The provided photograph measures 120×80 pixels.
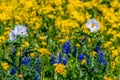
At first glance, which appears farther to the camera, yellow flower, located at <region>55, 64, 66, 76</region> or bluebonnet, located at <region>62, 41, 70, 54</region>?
bluebonnet, located at <region>62, 41, 70, 54</region>

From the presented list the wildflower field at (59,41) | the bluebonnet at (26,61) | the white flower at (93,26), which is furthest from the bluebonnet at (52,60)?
the white flower at (93,26)

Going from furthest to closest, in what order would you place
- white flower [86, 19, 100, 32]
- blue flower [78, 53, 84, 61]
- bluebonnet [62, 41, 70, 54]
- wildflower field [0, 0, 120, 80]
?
white flower [86, 19, 100, 32]
bluebonnet [62, 41, 70, 54]
blue flower [78, 53, 84, 61]
wildflower field [0, 0, 120, 80]

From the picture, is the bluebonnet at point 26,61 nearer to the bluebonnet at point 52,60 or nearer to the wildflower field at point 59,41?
the wildflower field at point 59,41

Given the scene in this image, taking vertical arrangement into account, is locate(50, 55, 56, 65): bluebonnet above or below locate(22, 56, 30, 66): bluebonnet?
below

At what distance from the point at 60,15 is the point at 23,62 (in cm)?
219

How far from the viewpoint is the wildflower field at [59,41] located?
470 centimetres

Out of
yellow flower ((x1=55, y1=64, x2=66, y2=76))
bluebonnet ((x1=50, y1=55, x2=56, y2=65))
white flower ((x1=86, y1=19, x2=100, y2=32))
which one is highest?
white flower ((x1=86, y1=19, x2=100, y2=32))

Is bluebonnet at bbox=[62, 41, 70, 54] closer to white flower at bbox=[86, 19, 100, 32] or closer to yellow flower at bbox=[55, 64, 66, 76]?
white flower at bbox=[86, 19, 100, 32]

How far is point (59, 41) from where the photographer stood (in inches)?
223

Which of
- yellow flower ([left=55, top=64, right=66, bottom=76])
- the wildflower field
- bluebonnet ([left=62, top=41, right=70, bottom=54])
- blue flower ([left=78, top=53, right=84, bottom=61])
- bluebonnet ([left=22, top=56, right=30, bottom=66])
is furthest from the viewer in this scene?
bluebonnet ([left=62, top=41, right=70, bottom=54])

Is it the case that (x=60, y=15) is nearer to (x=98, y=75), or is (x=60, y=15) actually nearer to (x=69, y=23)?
(x=69, y=23)

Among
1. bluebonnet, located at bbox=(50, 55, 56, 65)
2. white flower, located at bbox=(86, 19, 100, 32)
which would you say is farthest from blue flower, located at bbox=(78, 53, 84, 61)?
white flower, located at bbox=(86, 19, 100, 32)

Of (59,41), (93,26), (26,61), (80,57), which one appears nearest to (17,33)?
(26,61)

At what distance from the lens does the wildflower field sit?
185 inches
